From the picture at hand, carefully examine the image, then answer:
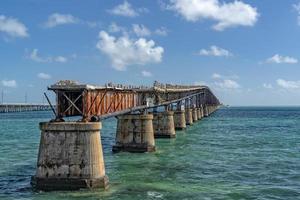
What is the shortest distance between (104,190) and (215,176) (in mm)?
9677

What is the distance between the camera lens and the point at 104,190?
2825 cm

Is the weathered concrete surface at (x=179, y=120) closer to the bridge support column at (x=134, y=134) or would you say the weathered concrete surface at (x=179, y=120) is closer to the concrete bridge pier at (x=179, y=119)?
the concrete bridge pier at (x=179, y=119)

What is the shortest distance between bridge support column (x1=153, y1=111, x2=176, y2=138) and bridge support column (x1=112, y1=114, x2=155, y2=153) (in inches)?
778

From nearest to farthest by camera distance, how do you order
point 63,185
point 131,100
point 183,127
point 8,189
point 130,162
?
point 63,185, point 8,189, point 130,162, point 131,100, point 183,127

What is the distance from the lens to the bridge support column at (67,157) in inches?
1093

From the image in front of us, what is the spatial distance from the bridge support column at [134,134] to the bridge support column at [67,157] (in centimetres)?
2184

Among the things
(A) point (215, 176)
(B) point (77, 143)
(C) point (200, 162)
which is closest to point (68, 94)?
(B) point (77, 143)

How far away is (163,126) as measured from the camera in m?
70.9

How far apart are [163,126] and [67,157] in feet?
143

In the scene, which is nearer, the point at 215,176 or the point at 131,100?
the point at 215,176

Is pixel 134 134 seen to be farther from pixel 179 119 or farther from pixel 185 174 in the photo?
pixel 179 119

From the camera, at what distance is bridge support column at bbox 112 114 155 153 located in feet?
164

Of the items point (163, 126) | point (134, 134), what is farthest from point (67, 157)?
point (163, 126)

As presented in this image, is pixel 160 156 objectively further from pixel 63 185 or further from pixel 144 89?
pixel 63 185
